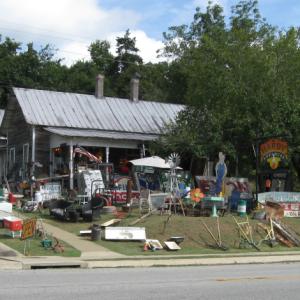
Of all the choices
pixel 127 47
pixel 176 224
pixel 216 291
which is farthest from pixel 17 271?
pixel 127 47

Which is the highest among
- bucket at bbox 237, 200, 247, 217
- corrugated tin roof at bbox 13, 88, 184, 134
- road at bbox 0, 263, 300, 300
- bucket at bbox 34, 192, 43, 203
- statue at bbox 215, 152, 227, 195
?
corrugated tin roof at bbox 13, 88, 184, 134

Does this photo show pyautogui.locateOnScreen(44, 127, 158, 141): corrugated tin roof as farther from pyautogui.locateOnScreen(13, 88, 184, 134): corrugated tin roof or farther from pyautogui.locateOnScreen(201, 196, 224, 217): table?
pyautogui.locateOnScreen(201, 196, 224, 217): table

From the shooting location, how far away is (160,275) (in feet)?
42.9

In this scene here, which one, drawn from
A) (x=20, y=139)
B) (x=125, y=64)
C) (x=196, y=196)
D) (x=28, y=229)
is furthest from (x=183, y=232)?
(x=125, y=64)

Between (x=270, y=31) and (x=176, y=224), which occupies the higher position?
(x=270, y=31)

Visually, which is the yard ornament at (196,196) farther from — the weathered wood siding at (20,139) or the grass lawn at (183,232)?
the weathered wood siding at (20,139)

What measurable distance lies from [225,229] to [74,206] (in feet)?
19.8

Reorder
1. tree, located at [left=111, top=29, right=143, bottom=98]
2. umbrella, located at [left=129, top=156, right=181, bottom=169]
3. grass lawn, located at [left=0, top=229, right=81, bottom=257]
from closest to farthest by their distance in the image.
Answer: grass lawn, located at [left=0, top=229, right=81, bottom=257] → umbrella, located at [left=129, top=156, right=181, bottom=169] → tree, located at [left=111, top=29, right=143, bottom=98]

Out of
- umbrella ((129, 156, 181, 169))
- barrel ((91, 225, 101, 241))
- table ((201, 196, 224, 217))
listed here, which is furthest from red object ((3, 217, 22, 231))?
umbrella ((129, 156, 181, 169))

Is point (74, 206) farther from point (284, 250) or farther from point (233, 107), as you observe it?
point (233, 107)

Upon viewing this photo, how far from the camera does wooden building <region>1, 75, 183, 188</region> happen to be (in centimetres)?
3338

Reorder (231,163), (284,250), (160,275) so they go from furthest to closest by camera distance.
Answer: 1. (231,163)
2. (284,250)
3. (160,275)

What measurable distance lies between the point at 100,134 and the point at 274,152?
36.5 feet

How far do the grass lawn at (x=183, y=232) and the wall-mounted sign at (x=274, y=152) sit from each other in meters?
4.22
